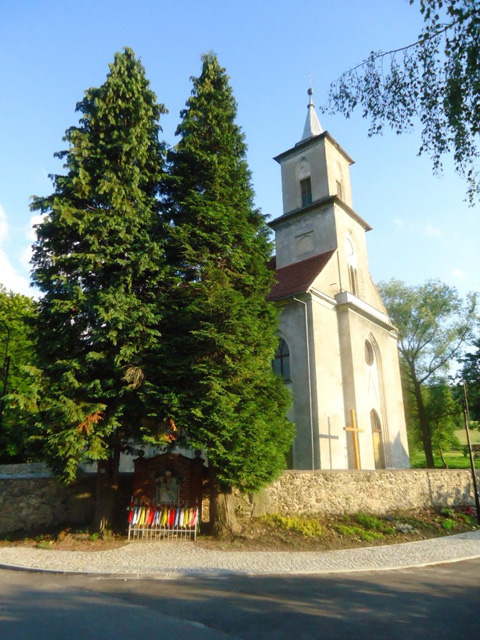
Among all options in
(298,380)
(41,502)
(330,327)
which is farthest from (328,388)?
(41,502)

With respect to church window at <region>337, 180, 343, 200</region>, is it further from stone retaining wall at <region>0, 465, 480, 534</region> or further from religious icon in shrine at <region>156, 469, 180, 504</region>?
religious icon in shrine at <region>156, 469, 180, 504</region>

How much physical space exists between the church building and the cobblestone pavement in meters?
6.91

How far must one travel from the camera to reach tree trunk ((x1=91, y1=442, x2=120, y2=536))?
11.7 meters

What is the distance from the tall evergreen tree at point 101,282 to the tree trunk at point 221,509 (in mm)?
2565

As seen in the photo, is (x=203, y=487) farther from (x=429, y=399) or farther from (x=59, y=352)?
(x=429, y=399)

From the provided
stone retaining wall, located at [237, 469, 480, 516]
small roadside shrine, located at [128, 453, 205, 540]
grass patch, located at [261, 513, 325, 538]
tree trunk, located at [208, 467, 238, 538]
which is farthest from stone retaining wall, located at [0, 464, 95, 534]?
grass patch, located at [261, 513, 325, 538]

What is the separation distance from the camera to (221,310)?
12.0 meters

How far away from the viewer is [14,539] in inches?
472

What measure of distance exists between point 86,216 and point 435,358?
3169cm

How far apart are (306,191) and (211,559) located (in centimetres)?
2072

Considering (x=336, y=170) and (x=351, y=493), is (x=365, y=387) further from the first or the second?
(x=336, y=170)

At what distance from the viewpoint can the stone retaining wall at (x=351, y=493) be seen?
1348cm

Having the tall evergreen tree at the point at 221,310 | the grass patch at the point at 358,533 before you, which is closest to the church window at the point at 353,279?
the tall evergreen tree at the point at 221,310

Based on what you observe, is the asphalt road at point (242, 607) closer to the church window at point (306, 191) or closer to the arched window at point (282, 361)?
the arched window at point (282, 361)
